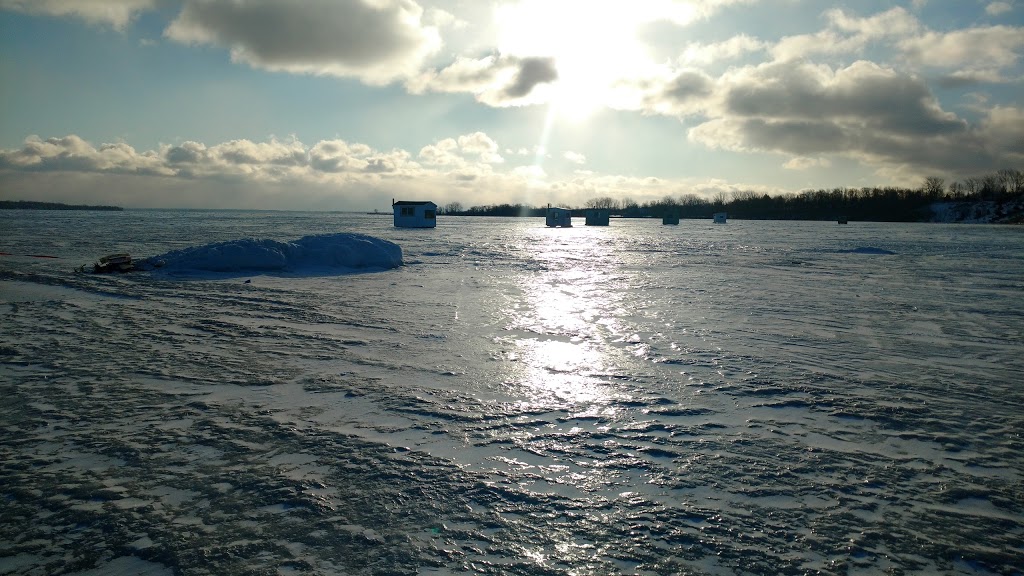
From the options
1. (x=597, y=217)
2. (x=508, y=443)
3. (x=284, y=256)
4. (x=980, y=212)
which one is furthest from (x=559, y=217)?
(x=980, y=212)

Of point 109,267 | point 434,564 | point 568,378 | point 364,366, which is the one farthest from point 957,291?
point 109,267

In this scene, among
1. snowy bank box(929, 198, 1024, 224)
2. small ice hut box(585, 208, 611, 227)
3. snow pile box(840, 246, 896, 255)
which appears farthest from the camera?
snowy bank box(929, 198, 1024, 224)

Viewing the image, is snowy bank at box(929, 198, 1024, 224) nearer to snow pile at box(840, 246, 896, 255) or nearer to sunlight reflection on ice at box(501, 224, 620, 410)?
snow pile at box(840, 246, 896, 255)

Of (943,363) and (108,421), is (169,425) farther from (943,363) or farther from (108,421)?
(943,363)

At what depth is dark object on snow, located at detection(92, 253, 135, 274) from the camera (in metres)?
13.5

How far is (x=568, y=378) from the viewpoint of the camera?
545 centimetres

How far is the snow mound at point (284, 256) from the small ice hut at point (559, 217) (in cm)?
4624

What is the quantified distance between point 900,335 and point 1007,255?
22195mm

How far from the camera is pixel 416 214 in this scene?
163 feet

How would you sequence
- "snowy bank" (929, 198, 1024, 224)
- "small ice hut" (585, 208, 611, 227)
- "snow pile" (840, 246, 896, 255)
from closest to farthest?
"snow pile" (840, 246, 896, 255)
"small ice hut" (585, 208, 611, 227)
"snowy bank" (929, 198, 1024, 224)

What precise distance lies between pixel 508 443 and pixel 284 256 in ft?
44.1

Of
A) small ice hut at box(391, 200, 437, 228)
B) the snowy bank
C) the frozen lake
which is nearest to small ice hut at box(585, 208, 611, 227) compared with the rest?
small ice hut at box(391, 200, 437, 228)

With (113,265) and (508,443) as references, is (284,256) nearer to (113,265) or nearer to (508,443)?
(113,265)

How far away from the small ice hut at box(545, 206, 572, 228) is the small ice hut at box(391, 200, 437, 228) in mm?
17465
